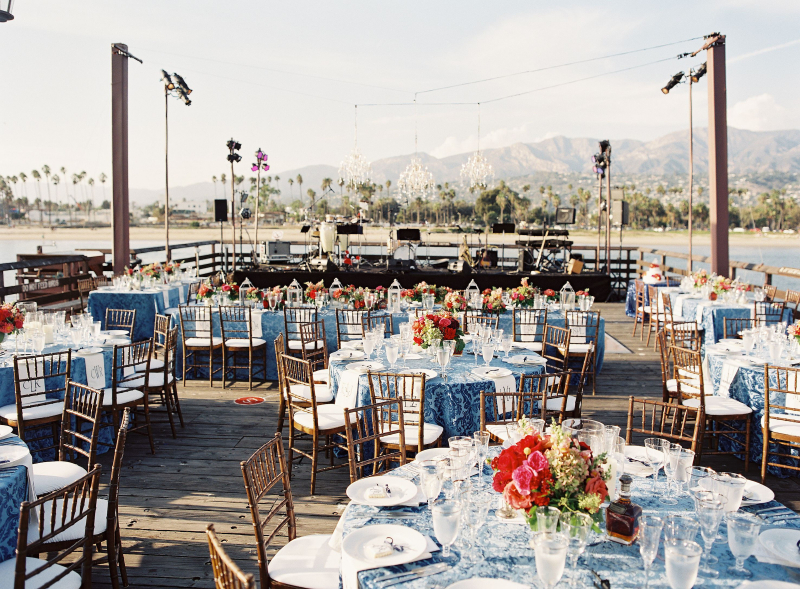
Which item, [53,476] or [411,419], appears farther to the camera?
[411,419]

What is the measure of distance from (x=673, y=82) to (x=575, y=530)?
419 inches

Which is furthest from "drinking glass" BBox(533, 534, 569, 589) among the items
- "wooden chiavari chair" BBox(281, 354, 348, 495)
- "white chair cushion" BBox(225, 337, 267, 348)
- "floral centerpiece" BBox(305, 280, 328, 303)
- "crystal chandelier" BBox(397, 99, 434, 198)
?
"crystal chandelier" BBox(397, 99, 434, 198)

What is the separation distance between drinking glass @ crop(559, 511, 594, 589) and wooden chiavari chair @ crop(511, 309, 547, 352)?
5.28m

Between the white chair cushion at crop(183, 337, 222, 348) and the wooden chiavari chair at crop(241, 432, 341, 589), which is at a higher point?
the white chair cushion at crop(183, 337, 222, 348)

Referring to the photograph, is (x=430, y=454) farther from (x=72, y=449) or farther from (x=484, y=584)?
(x=72, y=449)

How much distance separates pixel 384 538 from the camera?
2012 millimetres

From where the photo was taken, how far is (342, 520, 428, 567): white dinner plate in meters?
1.88

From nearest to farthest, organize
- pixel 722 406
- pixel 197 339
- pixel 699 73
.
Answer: pixel 722 406 < pixel 197 339 < pixel 699 73

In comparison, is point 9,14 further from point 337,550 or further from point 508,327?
point 508,327

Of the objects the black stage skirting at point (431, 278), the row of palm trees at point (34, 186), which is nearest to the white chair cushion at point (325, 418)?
the black stage skirting at point (431, 278)

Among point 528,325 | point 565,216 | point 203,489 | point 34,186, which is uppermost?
Answer: point 34,186

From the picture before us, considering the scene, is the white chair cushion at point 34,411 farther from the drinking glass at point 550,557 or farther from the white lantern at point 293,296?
the drinking glass at point 550,557

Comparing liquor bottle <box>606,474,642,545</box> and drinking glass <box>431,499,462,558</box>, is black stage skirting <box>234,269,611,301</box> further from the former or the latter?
drinking glass <box>431,499,462,558</box>

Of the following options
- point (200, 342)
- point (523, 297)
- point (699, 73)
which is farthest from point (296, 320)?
point (699, 73)
